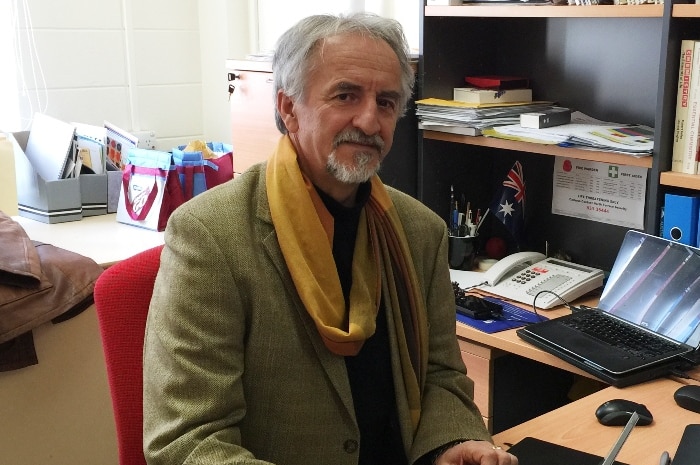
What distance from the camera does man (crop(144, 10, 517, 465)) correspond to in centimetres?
127

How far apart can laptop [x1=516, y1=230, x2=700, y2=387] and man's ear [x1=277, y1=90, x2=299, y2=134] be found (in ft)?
2.43

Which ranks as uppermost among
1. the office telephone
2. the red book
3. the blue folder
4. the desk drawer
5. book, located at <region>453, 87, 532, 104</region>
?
the red book

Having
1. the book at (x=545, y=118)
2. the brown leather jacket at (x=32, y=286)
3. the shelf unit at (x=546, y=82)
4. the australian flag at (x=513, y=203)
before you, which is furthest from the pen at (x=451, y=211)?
the brown leather jacket at (x=32, y=286)

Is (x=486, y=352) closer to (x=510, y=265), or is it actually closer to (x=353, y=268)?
(x=510, y=265)

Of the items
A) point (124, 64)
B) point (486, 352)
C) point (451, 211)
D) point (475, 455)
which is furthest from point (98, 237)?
point (475, 455)

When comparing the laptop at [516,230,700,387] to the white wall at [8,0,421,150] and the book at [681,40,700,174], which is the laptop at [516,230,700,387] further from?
the white wall at [8,0,421,150]

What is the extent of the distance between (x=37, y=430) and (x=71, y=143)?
3.08 ft

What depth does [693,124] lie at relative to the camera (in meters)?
1.83

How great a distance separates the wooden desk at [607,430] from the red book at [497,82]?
1019 mm

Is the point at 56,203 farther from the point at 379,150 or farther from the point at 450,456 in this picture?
the point at 450,456

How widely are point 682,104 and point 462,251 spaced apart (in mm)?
743

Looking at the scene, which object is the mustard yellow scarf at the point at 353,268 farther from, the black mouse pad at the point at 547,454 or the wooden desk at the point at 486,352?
the wooden desk at the point at 486,352

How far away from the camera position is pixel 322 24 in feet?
4.69

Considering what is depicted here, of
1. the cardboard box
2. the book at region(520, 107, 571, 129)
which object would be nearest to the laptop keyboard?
the book at region(520, 107, 571, 129)
